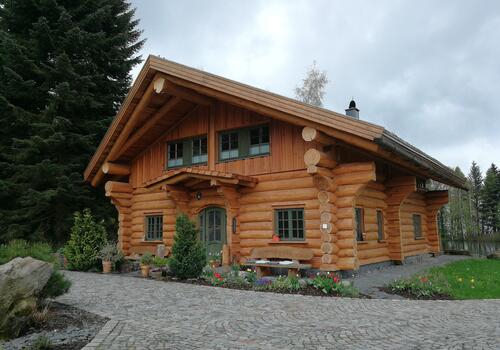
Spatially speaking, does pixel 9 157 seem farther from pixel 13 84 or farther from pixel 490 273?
pixel 490 273

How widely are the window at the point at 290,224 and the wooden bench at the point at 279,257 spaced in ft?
1.66

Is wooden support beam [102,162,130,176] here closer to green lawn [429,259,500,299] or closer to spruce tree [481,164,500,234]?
green lawn [429,259,500,299]

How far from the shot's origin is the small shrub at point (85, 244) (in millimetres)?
14133

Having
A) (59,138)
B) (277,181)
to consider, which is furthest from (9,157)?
(277,181)

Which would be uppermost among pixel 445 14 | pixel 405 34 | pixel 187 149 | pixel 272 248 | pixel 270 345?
pixel 405 34

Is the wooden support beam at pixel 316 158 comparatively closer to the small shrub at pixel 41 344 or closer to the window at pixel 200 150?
the window at pixel 200 150

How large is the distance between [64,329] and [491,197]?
151ft

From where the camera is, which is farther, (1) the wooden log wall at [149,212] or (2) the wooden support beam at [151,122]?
(1) the wooden log wall at [149,212]

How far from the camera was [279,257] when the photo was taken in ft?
39.9

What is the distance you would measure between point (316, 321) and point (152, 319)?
8.73 feet

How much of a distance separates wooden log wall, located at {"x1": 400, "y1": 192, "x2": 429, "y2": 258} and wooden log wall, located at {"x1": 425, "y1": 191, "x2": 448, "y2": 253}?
23 cm

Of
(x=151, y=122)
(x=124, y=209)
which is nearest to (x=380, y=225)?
(x=151, y=122)

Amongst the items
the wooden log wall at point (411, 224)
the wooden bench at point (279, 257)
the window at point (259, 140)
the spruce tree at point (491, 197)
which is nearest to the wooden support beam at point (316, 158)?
the window at point (259, 140)

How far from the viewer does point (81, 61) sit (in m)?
19.9
